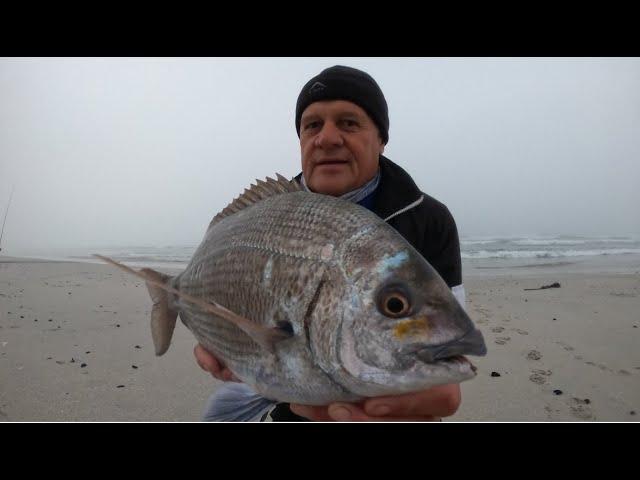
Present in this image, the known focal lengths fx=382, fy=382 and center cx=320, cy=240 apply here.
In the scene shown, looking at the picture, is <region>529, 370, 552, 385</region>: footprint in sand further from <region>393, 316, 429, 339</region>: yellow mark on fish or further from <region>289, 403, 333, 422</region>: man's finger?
<region>393, 316, 429, 339</region>: yellow mark on fish

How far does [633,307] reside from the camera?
589 cm

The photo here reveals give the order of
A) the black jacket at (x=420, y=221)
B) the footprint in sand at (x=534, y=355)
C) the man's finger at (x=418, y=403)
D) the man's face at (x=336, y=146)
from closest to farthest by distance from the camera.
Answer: the man's finger at (x=418, y=403) → the man's face at (x=336, y=146) → the black jacket at (x=420, y=221) → the footprint in sand at (x=534, y=355)

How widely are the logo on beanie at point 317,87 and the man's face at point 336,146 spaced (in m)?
0.07

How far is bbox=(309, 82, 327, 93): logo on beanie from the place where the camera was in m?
1.88

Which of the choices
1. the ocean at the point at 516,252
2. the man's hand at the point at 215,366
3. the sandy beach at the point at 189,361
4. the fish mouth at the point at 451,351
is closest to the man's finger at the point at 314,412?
the man's hand at the point at 215,366

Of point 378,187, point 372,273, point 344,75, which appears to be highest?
Answer: point 344,75

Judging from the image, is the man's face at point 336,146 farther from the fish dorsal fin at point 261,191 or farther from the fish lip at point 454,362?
the fish lip at point 454,362

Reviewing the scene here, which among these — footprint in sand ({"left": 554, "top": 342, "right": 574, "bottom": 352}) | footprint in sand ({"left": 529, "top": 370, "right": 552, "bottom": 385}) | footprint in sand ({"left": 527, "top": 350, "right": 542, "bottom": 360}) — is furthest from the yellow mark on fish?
footprint in sand ({"left": 554, "top": 342, "right": 574, "bottom": 352})

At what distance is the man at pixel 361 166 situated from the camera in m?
1.84

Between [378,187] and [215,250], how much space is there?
903mm

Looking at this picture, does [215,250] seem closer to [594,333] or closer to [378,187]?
[378,187]

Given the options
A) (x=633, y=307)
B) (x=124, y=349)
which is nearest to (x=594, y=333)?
(x=633, y=307)

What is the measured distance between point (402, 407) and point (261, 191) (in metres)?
1.04

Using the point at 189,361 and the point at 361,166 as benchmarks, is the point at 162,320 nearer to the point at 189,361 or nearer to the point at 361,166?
the point at 361,166
